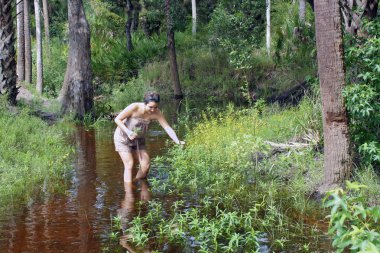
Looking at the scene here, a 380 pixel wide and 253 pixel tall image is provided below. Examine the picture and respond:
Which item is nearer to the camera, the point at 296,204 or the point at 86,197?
the point at 296,204

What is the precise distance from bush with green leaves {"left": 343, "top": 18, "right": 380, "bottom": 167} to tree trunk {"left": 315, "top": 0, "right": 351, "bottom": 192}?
0.58 ft

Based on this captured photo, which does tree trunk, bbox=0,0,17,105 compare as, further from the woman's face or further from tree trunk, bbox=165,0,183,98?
tree trunk, bbox=165,0,183,98

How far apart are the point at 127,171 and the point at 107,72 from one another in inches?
744

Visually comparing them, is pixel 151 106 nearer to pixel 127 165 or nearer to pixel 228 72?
pixel 127 165

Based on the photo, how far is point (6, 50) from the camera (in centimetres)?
1392

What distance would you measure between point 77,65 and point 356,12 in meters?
8.33

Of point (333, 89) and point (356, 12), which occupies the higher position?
point (356, 12)

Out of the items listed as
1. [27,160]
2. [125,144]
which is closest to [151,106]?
[125,144]

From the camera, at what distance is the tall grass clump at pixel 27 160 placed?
8.11 meters

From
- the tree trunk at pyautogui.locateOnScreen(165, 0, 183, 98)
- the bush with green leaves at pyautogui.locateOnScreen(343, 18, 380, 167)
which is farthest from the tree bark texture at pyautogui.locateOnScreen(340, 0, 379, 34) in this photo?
the tree trunk at pyautogui.locateOnScreen(165, 0, 183, 98)

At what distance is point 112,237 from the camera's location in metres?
6.40

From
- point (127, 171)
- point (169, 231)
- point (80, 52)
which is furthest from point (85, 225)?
point (80, 52)

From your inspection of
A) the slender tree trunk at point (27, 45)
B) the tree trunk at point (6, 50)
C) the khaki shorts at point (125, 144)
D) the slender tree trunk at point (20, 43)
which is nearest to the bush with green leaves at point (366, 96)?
the khaki shorts at point (125, 144)

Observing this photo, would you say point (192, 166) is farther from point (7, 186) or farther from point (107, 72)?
point (107, 72)
